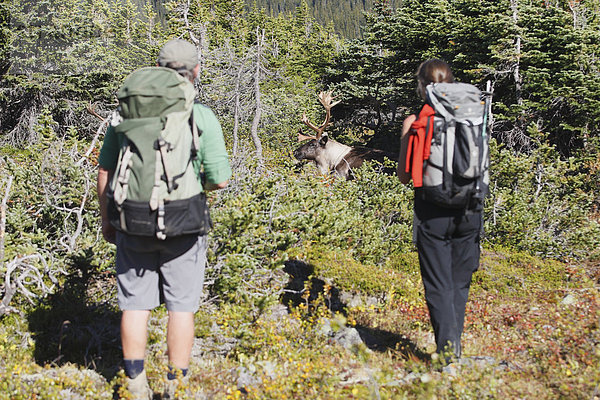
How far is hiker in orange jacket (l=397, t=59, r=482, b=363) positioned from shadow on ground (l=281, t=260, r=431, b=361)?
0.46 metres

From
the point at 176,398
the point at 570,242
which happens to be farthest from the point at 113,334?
the point at 570,242

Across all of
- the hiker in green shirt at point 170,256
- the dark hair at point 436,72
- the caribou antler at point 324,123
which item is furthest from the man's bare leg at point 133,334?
the caribou antler at point 324,123

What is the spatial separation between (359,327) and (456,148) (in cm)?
205

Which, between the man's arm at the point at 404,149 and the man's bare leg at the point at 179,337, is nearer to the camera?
the man's bare leg at the point at 179,337

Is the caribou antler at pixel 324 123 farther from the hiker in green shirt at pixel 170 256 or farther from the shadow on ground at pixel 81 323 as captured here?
the hiker in green shirt at pixel 170 256

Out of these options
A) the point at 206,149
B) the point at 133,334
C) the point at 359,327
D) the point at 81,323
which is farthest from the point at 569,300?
the point at 81,323

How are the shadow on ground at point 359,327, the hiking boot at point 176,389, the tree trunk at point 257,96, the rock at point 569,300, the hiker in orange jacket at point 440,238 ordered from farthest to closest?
1. the tree trunk at point 257,96
2. the rock at point 569,300
3. the shadow on ground at point 359,327
4. the hiker in orange jacket at point 440,238
5. the hiking boot at point 176,389

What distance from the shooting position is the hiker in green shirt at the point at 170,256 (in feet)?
8.41

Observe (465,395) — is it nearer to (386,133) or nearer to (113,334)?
(113,334)

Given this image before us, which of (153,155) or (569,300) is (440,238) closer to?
(153,155)

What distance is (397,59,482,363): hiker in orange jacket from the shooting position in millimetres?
3162

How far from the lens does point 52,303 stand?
402cm

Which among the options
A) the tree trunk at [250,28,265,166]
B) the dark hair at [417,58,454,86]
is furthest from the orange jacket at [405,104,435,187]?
the tree trunk at [250,28,265,166]

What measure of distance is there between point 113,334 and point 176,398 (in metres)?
1.41
